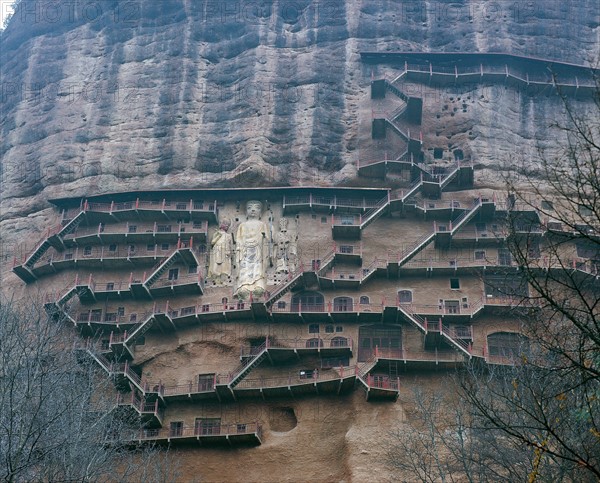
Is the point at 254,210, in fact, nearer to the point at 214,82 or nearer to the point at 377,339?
the point at 377,339

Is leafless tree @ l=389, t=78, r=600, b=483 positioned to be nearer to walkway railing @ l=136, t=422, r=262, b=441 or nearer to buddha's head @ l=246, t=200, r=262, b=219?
walkway railing @ l=136, t=422, r=262, b=441

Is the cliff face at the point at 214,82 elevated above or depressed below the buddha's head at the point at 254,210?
above

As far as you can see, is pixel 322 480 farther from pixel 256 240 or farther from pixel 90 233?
pixel 90 233

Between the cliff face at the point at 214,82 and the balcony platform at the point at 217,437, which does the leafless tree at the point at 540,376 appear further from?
the cliff face at the point at 214,82

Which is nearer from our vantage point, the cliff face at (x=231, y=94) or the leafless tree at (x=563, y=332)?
the leafless tree at (x=563, y=332)

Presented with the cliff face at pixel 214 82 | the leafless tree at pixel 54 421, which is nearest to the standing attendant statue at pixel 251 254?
the cliff face at pixel 214 82

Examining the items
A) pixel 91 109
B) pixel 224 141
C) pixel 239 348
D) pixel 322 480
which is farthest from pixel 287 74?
pixel 322 480
